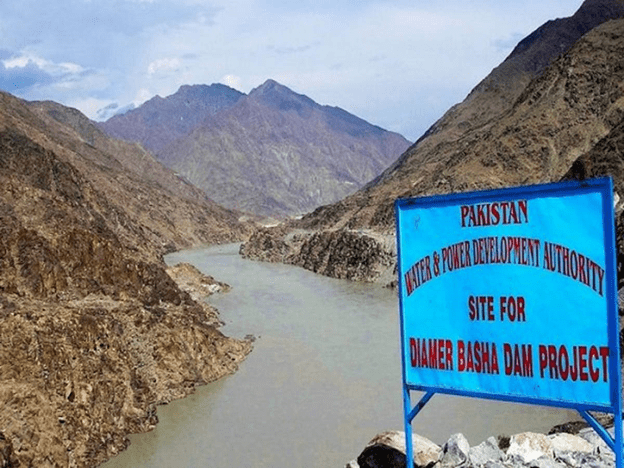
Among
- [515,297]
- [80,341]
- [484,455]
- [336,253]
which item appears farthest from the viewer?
[336,253]

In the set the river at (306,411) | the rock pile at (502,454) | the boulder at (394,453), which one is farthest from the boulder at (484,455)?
the river at (306,411)

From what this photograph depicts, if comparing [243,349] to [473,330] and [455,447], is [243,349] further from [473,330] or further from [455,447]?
[473,330]

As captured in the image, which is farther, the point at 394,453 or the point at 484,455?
the point at 394,453

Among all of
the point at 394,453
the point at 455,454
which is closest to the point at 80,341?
the point at 394,453

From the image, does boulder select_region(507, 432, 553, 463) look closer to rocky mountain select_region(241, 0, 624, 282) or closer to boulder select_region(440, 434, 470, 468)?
boulder select_region(440, 434, 470, 468)

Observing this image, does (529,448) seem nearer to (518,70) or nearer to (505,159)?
(505,159)

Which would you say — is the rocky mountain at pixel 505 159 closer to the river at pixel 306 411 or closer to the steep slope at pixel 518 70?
the steep slope at pixel 518 70
